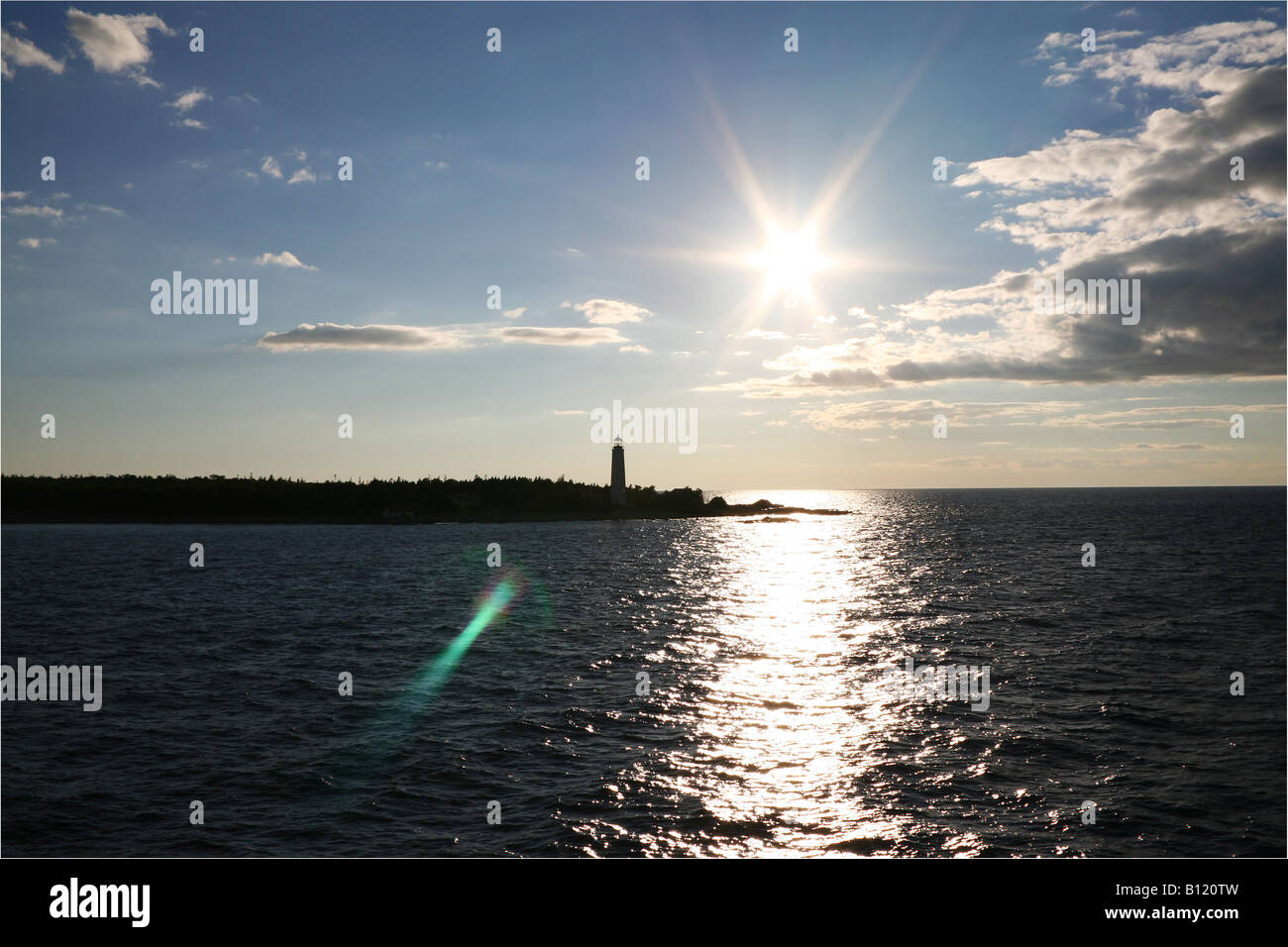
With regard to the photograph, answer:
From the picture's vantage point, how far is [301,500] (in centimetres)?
17638

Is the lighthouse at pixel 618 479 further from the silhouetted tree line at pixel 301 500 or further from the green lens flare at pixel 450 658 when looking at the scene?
the green lens flare at pixel 450 658

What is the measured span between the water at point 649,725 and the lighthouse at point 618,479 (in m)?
112

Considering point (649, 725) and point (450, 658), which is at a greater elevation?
point (450, 658)

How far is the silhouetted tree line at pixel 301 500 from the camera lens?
169 metres

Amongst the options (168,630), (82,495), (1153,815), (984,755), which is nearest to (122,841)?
(984,755)

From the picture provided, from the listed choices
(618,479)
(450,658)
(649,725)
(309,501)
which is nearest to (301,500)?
(309,501)

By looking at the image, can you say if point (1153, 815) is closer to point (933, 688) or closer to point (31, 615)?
point (933, 688)

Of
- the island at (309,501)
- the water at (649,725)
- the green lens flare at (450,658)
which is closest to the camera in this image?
the water at (649,725)

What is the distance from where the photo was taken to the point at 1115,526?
453 feet

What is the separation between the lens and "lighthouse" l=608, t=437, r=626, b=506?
176 m

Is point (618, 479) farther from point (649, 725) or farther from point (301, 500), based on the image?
point (649, 725)

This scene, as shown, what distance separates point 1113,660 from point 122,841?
40492mm

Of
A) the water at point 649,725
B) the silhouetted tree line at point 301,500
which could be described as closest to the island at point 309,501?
the silhouetted tree line at point 301,500

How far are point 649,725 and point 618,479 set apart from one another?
505 ft
